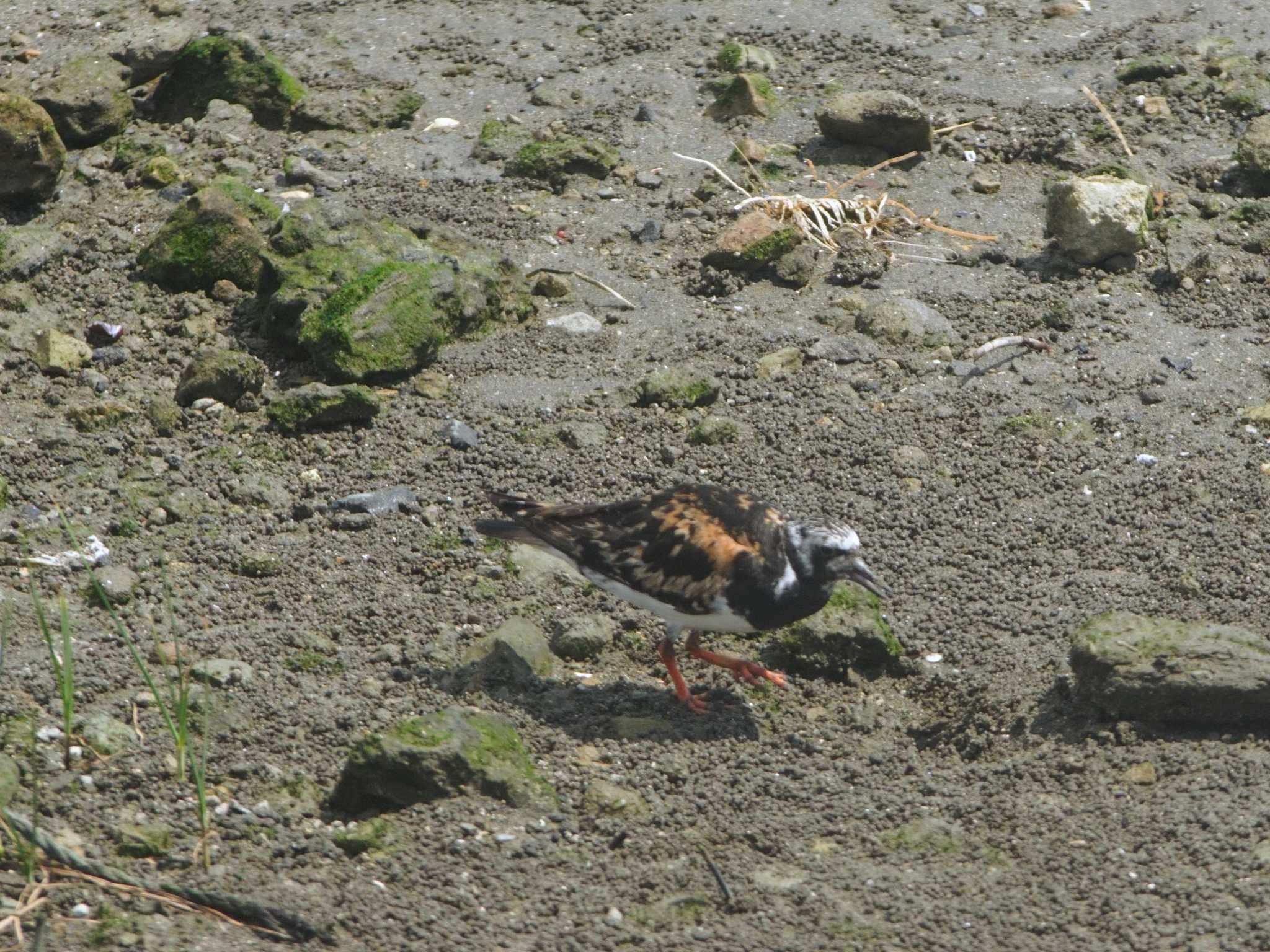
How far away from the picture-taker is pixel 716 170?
8727 mm

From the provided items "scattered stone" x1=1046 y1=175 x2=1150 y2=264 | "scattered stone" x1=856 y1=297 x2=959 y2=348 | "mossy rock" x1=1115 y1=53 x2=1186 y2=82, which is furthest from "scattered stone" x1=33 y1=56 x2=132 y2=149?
"mossy rock" x1=1115 y1=53 x2=1186 y2=82


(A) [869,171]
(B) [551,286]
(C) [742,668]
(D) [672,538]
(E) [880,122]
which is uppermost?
(E) [880,122]

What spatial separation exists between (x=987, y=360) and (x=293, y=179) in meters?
4.11

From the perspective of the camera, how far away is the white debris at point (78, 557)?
5.95 m

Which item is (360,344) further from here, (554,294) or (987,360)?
(987,360)

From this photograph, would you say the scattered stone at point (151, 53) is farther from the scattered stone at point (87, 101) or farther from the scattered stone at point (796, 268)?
the scattered stone at point (796, 268)

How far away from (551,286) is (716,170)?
4.69 feet

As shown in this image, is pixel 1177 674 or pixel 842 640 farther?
pixel 842 640

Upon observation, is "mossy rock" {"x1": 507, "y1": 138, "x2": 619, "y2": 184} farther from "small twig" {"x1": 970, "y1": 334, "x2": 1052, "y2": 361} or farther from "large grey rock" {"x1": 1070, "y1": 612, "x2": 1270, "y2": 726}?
"large grey rock" {"x1": 1070, "y1": 612, "x2": 1270, "y2": 726}

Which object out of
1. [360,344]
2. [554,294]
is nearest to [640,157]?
[554,294]

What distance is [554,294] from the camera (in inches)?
315

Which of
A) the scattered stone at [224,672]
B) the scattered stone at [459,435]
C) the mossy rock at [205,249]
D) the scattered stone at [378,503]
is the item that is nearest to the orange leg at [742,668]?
the scattered stone at [378,503]

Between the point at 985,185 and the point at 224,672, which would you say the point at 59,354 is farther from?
the point at 985,185

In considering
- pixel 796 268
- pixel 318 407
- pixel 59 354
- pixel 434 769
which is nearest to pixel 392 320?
pixel 318 407
